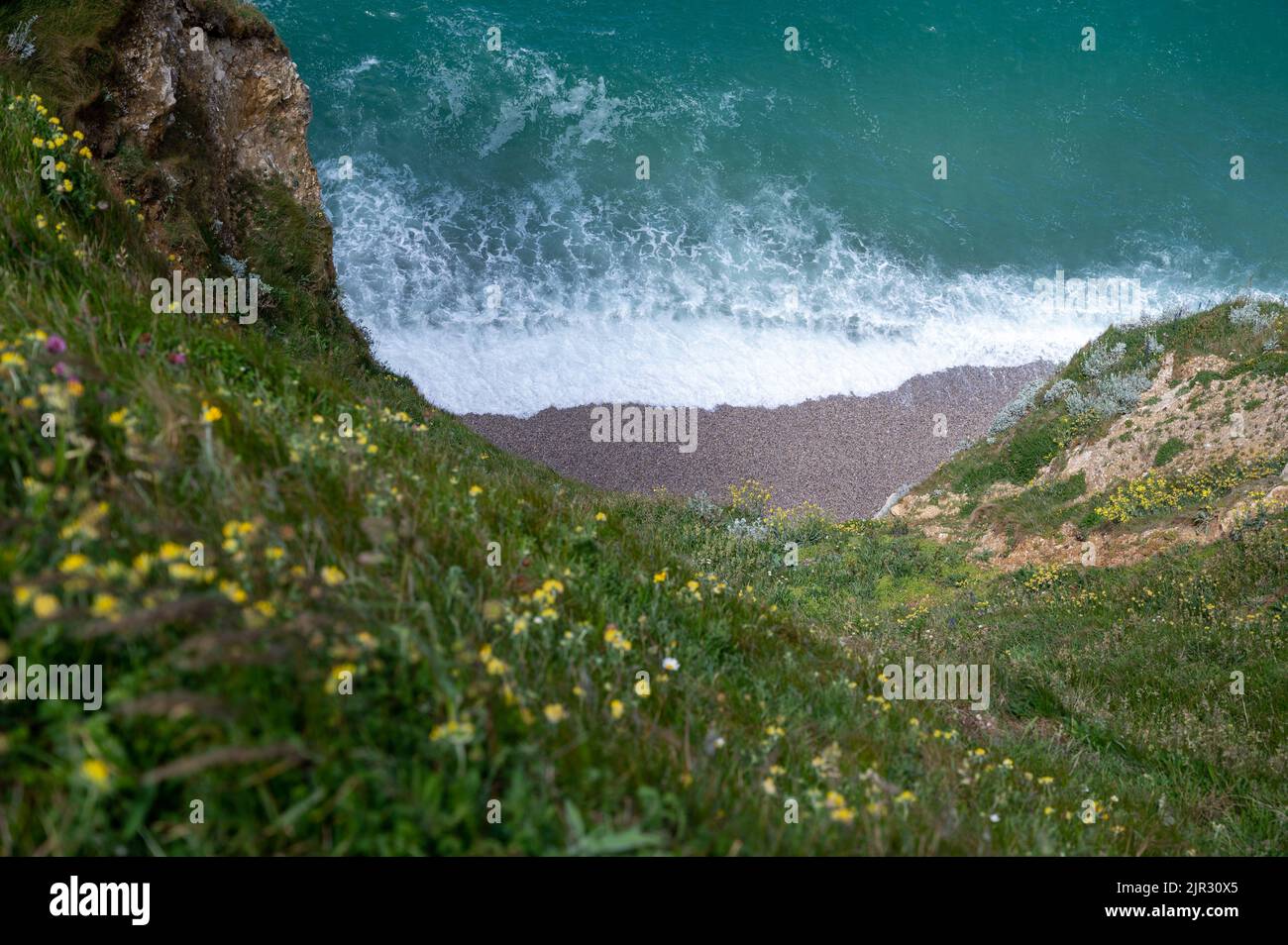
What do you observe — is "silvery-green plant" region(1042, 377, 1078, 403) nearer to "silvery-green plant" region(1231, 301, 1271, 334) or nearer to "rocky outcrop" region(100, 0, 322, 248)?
"silvery-green plant" region(1231, 301, 1271, 334)

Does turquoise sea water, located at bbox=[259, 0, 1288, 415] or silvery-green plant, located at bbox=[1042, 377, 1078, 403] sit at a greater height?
turquoise sea water, located at bbox=[259, 0, 1288, 415]

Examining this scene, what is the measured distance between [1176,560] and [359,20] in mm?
31335

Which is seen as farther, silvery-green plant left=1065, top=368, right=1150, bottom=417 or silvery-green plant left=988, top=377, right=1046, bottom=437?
silvery-green plant left=988, top=377, right=1046, bottom=437

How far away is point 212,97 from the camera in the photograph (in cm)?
1235

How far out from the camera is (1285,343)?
14070 millimetres

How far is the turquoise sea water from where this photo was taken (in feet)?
75.5

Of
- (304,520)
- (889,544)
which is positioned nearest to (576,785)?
(304,520)

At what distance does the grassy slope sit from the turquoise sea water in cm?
1550

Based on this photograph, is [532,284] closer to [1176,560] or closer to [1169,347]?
[1169,347]

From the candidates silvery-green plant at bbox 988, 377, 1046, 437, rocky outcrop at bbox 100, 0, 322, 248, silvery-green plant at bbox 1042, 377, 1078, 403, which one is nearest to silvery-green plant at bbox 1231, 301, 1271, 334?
silvery-green plant at bbox 1042, 377, 1078, 403

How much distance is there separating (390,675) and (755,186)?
2742 cm

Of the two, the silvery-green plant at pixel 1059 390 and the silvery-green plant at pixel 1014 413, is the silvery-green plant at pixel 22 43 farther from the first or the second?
the silvery-green plant at pixel 1059 390

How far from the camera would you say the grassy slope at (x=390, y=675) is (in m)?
2.30

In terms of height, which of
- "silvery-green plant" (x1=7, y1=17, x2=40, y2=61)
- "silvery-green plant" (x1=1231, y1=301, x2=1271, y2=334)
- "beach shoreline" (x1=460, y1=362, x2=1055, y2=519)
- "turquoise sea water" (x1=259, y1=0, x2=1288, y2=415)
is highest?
"turquoise sea water" (x1=259, y1=0, x2=1288, y2=415)
